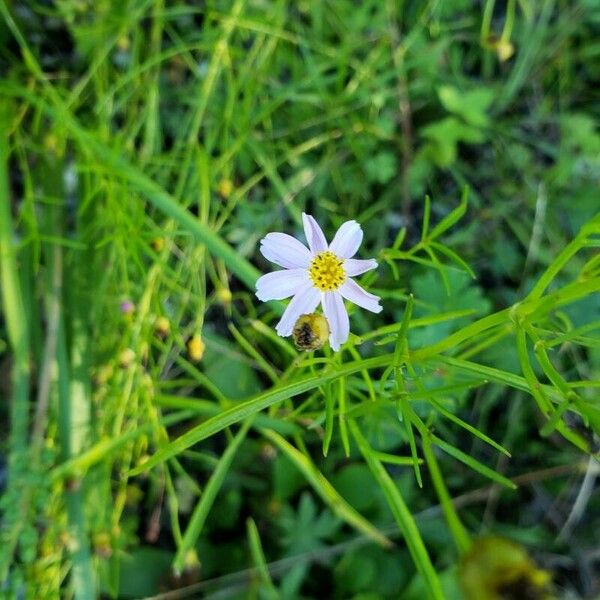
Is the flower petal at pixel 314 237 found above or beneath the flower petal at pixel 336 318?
above

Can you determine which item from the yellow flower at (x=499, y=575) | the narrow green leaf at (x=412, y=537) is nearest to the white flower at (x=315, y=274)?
the narrow green leaf at (x=412, y=537)

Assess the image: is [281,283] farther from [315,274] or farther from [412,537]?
[412,537]

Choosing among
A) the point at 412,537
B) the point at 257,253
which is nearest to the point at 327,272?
the point at 412,537

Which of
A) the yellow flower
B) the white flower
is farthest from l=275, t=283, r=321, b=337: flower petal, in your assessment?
the yellow flower

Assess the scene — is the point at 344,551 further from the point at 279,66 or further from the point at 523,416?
the point at 279,66

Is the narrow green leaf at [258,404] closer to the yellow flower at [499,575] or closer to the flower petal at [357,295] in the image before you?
the flower petal at [357,295]

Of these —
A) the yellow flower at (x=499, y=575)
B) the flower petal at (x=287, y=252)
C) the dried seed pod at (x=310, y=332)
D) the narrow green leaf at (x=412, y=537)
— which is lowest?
the yellow flower at (x=499, y=575)

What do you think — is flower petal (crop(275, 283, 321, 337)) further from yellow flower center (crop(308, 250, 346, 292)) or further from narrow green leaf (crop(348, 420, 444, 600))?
narrow green leaf (crop(348, 420, 444, 600))
